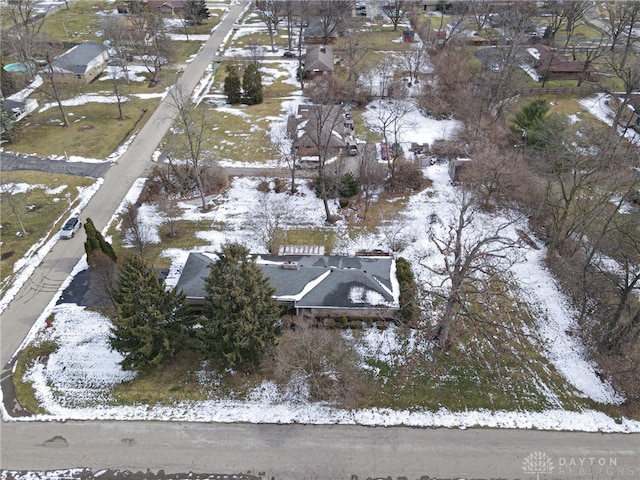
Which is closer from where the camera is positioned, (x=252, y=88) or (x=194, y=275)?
(x=194, y=275)

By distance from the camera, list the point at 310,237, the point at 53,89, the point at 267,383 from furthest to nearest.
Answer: the point at 53,89, the point at 310,237, the point at 267,383

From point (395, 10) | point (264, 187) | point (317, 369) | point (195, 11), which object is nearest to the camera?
point (317, 369)

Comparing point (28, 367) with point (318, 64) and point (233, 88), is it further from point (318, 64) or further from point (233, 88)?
point (318, 64)

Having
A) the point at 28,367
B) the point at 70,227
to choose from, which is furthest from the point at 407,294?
the point at 70,227

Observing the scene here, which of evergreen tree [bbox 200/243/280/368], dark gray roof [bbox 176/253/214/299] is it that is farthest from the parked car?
evergreen tree [bbox 200/243/280/368]

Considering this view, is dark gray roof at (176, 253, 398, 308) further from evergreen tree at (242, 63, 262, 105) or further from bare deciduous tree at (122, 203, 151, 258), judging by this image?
evergreen tree at (242, 63, 262, 105)

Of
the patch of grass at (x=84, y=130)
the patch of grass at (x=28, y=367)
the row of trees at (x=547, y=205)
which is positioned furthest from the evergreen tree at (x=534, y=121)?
the patch of grass at (x=84, y=130)

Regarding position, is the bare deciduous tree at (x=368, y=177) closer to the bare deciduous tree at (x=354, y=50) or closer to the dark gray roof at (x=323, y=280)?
the dark gray roof at (x=323, y=280)

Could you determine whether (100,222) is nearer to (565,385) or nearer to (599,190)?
(565,385)
